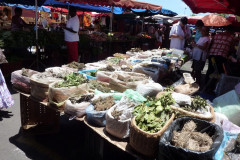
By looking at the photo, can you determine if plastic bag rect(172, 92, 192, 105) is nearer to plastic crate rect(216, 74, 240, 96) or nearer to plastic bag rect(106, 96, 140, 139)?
plastic bag rect(106, 96, 140, 139)

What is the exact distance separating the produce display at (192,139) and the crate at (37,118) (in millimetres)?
2559

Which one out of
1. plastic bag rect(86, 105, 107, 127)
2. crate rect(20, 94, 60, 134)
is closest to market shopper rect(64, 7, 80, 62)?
crate rect(20, 94, 60, 134)

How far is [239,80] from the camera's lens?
4.26 metres

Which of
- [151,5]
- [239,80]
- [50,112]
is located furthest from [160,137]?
[151,5]

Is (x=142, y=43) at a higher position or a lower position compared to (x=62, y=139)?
higher

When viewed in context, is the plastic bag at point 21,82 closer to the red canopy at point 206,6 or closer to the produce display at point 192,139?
the produce display at point 192,139

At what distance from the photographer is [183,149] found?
5.46 ft

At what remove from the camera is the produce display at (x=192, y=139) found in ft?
5.93

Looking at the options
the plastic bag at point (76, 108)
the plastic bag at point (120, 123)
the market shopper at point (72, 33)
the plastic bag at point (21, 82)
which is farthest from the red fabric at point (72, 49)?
the plastic bag at point (120, 123)

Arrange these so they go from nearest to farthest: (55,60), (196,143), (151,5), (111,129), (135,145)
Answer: (196,143) < (135,145) < (111,129) < (55,60) < (151,5)

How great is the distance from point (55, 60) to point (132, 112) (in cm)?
627

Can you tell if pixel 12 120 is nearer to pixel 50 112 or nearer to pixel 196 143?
pixel 50 112

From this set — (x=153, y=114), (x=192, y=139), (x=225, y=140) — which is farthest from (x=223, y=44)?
(x=192, y=139)

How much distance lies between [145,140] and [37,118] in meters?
2.64
